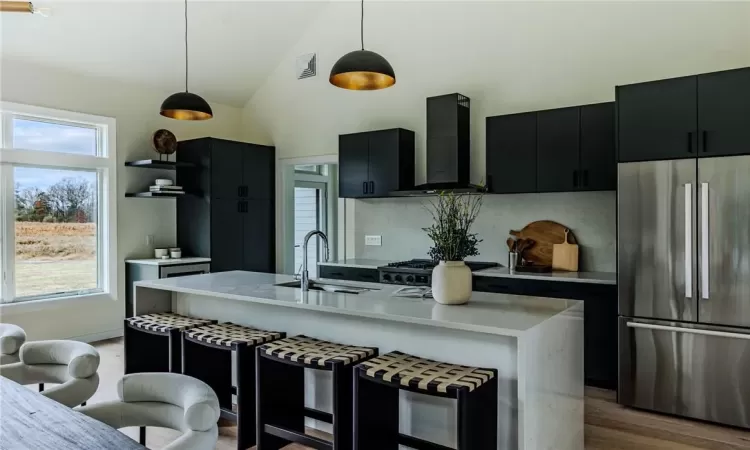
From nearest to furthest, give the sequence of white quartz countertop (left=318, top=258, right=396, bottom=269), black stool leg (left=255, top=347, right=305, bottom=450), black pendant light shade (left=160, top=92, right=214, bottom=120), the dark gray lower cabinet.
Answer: black stool leg (left=255, top=347, right=305, bottom=450)
black pendant light shade (left=160, top=92, right=214, bottom=120)
the dark gray lower cabinet
white quartz countertop (left=318, top=258, right=396, bottom=269)

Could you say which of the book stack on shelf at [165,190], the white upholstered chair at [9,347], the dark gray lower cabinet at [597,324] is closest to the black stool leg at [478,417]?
the dark gray lower cabinet at [597,324]

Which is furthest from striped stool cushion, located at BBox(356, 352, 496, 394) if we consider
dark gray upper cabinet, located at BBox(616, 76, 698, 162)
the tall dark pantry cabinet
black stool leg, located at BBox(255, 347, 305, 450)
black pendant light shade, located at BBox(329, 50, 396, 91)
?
the tall dark pantry cabinet

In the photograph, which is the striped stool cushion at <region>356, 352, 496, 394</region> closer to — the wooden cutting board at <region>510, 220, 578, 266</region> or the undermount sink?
the undermount sink

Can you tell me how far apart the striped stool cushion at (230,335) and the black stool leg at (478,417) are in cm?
134

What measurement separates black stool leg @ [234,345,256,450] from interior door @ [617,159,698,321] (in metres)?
2.58

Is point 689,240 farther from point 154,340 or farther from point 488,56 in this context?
point 154,340

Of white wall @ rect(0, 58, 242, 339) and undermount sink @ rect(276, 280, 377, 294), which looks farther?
white wall @ rect(0, 58, 242, 339)

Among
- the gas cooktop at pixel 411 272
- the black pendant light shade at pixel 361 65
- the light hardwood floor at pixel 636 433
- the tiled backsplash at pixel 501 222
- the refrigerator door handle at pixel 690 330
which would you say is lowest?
the light hardwood floor at pixel 636 433

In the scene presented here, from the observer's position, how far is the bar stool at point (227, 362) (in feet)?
9.78

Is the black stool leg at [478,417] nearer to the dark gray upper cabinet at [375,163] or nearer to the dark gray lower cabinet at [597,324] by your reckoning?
the dark gray lower cabinet at [597,324]

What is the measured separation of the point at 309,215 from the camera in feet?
26.7

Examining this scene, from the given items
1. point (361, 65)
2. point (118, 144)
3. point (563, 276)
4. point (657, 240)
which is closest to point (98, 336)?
point (118, 144)

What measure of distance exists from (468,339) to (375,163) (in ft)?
11.1

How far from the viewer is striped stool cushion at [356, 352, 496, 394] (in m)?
2.16
